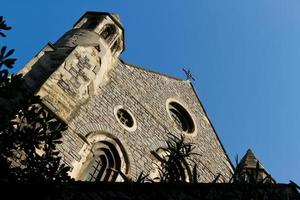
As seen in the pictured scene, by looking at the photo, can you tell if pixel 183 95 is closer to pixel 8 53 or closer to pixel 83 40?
pixel 83 40

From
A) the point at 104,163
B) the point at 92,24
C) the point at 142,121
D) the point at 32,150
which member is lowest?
the point at 32,150

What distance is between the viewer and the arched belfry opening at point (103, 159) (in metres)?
7.92

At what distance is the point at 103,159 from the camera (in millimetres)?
8461

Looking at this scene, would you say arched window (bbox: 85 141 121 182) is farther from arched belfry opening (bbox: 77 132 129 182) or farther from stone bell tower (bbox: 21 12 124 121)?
stone bell tower (bbox: 21 12 124 121)

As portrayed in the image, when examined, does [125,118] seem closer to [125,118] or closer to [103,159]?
[125,118]

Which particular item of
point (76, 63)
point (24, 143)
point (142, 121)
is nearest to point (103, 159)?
point (142, 121)

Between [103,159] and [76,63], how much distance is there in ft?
7.63

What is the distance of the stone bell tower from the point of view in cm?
750

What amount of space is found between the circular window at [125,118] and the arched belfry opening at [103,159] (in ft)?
2.27

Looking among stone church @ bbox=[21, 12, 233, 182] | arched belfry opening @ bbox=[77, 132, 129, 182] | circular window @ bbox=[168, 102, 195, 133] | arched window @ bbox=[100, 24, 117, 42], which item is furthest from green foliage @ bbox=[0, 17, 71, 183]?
circular window @ bbox=[168, 102, 195, 133]

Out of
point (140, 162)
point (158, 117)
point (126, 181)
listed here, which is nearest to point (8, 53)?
point (126, 181)

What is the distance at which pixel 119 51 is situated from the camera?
10.8 meters

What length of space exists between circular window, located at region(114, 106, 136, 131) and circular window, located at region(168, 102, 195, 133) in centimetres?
209

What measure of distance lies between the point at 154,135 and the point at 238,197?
6.92 meters
